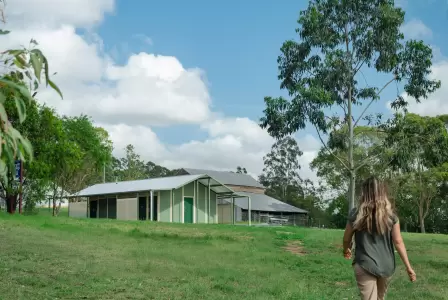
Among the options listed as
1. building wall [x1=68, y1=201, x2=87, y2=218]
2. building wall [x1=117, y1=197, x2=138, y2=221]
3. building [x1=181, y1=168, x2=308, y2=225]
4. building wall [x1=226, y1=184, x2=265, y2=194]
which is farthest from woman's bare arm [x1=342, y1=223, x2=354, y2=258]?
building wall [x1=226, y1=184, x2=265, y2=194]

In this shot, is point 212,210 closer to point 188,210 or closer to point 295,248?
point 188,210

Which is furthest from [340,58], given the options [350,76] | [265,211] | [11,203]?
[265,211]

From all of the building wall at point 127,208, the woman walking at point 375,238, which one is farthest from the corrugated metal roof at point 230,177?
the woman walking at point 375,238

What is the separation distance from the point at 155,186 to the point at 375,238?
35723mm

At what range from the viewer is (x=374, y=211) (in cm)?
530

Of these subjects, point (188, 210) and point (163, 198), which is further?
point (188, 210)

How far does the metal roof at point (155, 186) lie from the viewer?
4012 cm

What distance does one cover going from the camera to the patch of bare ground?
1686 centimetres

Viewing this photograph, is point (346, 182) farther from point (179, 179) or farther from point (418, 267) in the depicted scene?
point (418, 267)

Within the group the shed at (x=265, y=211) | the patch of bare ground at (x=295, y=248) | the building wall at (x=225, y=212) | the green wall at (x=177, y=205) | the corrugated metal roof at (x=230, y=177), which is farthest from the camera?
the corrugated metal roof at (x=230, y=177)

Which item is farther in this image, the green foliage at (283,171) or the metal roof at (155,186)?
the green foliage at (283,171)

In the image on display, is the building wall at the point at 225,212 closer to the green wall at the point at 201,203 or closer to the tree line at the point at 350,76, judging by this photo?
the green wall at the point at 201,203

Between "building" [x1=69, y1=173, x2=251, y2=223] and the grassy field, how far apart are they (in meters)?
21.8

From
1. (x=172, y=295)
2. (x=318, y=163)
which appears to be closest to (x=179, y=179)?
(x=318, y=163)
